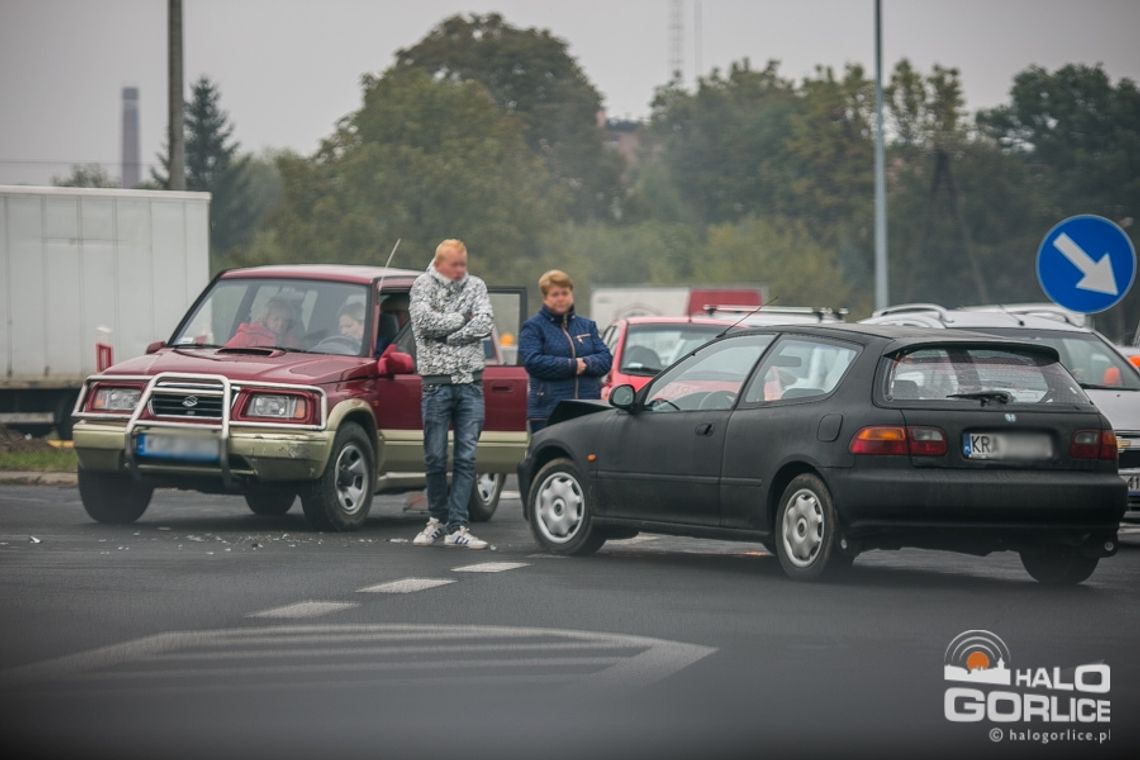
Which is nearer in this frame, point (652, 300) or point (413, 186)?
point (652, 300)

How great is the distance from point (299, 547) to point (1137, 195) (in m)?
73.6

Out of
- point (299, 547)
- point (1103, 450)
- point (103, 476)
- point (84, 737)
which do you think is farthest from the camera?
point (103, 476)

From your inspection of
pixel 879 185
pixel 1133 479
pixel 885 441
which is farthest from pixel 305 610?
pixel 879 185

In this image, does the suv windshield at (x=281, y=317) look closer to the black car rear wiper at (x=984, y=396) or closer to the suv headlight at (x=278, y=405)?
the suv headlight at (x=278, y=405)

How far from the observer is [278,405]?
46.2ft

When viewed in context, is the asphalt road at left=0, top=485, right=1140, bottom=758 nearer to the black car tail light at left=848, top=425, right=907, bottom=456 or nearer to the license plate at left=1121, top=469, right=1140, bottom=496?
the black car tail light at left=848, top=425, right=907, bottom=456

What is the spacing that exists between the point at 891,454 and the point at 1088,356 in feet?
20.1

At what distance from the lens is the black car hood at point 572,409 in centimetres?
1337

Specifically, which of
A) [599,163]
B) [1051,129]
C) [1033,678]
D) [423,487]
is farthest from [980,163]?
[1033,678]

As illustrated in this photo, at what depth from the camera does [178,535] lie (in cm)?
1392

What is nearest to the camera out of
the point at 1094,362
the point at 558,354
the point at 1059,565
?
the point at 1059,565

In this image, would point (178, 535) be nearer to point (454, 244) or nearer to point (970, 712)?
point (454, 244)

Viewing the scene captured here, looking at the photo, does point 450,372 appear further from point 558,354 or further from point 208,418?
point 208,418

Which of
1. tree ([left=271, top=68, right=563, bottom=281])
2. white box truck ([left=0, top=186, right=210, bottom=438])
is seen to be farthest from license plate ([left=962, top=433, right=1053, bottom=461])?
tree ([left=271, top=68, right=563, bottom=281])
